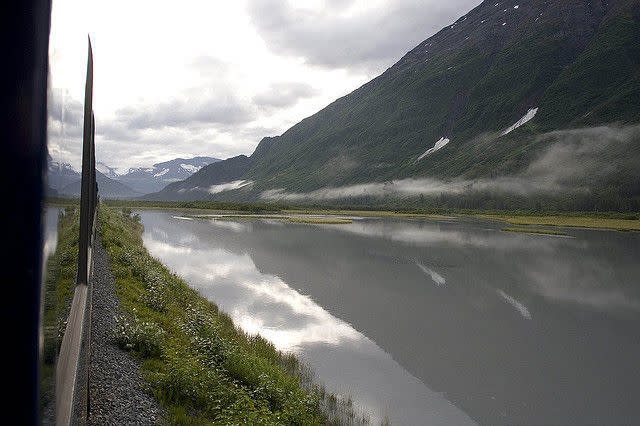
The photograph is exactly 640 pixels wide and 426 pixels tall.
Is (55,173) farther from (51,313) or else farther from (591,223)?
(591,223)

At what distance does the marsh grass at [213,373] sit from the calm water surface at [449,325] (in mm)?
1130

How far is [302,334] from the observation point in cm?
1489

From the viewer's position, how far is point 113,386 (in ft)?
25.1

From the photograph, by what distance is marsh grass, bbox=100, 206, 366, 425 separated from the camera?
7918 millimetres

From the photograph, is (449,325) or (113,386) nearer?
(113,386)

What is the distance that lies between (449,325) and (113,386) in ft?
40.4

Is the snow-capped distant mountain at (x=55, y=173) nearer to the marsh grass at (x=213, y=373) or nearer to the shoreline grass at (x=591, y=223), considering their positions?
the marsh grass at (x=213, y=373)

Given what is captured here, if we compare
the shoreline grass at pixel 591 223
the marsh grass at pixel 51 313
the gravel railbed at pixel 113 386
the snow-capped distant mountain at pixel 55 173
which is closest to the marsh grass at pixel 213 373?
the gravel railbed at pixel 113 386

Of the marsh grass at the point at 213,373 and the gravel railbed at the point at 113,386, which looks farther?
the marsh grass at the point at 213,373

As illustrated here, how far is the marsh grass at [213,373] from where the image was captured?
26.0 ft

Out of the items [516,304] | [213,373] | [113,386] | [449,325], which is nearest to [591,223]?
[516,304]

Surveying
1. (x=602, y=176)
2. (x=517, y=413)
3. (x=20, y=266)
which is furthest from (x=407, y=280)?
(x=602, y=176)

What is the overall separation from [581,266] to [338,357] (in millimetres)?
25435

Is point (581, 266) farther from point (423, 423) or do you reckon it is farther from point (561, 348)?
point (423, 423)
